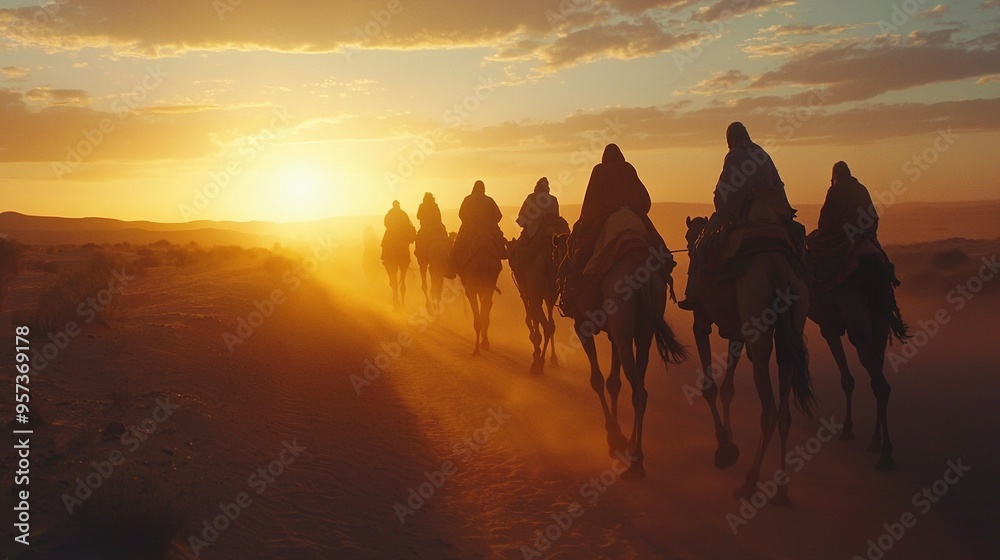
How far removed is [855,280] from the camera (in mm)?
10266

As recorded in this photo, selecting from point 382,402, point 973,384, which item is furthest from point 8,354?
point 973,384

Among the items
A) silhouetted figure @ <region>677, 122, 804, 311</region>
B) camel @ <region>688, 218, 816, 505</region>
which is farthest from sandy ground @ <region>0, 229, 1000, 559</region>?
silhouetted figure @ <region>677, 122, 804, 311</region>

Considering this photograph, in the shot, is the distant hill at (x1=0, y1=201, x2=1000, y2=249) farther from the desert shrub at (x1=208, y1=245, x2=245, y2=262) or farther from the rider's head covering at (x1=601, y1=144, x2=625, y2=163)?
the rider's head covering at (x1=601, y1=144, x2=625, y2=163)

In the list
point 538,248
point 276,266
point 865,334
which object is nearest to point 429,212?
point 538,248

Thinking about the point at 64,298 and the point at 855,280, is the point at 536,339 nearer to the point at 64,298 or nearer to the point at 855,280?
the point at 855,280

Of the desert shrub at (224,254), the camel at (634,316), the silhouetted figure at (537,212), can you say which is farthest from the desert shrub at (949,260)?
the desert shrub at (224,254)

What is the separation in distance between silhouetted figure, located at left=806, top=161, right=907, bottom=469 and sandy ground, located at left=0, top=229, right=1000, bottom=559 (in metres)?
1.12

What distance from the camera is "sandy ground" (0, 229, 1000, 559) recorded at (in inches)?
261

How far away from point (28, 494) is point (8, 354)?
5798 mm

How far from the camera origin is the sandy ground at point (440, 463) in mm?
6633

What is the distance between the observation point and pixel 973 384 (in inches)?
546

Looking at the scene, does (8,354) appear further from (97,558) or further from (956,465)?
(956,465)

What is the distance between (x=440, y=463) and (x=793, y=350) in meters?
4.07

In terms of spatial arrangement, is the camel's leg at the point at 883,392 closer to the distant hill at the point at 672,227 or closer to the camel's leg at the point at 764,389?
the camel's leg at the point at 764,389
